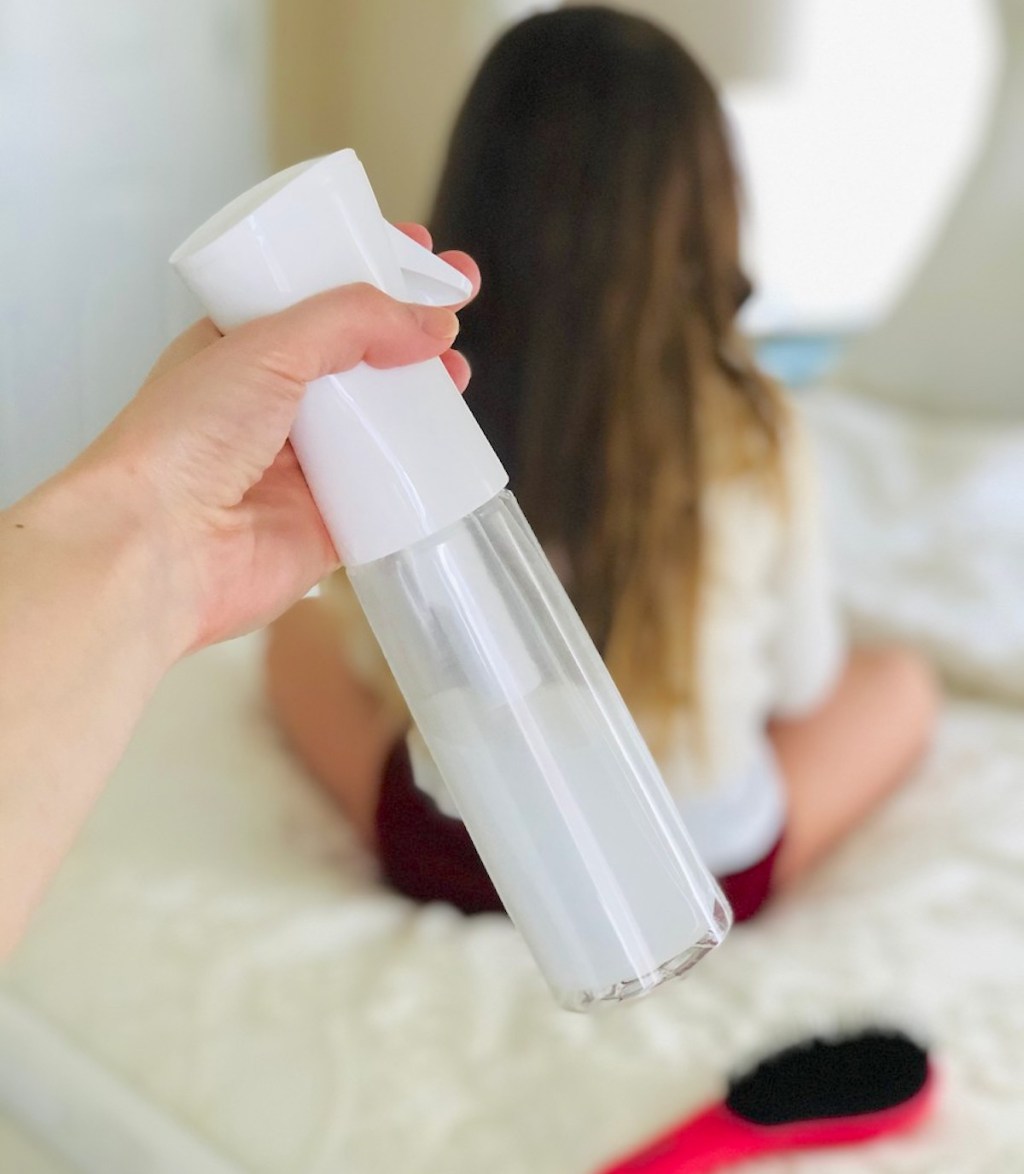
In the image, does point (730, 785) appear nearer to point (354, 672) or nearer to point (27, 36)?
point (354, 672)

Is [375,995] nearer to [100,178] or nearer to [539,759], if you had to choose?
[539,759]

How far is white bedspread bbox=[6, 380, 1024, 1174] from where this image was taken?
478 mm

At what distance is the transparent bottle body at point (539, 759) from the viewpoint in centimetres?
35

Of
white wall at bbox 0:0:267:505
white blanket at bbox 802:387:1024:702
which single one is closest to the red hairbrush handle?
white wall at bbox 0:0:267:505

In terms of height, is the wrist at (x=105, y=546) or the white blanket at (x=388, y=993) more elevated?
the wrist at (x=105, y=546)

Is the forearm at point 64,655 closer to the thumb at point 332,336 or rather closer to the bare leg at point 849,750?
the thumb at point 332,336

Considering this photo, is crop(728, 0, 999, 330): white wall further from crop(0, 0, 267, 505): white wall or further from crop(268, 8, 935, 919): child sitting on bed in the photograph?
crop(0, 0, 267, 505): white wall

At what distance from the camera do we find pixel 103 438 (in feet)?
1.20

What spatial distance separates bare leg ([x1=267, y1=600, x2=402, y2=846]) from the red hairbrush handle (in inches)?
9.9

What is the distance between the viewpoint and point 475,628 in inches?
13.8

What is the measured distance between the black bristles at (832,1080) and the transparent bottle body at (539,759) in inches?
5.5

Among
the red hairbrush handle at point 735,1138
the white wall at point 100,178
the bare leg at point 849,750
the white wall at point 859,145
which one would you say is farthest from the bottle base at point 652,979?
the white wall at point 859,145

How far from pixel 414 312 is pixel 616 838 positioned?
0.52 feet

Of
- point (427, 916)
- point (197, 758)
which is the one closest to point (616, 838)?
point (427, 916)
